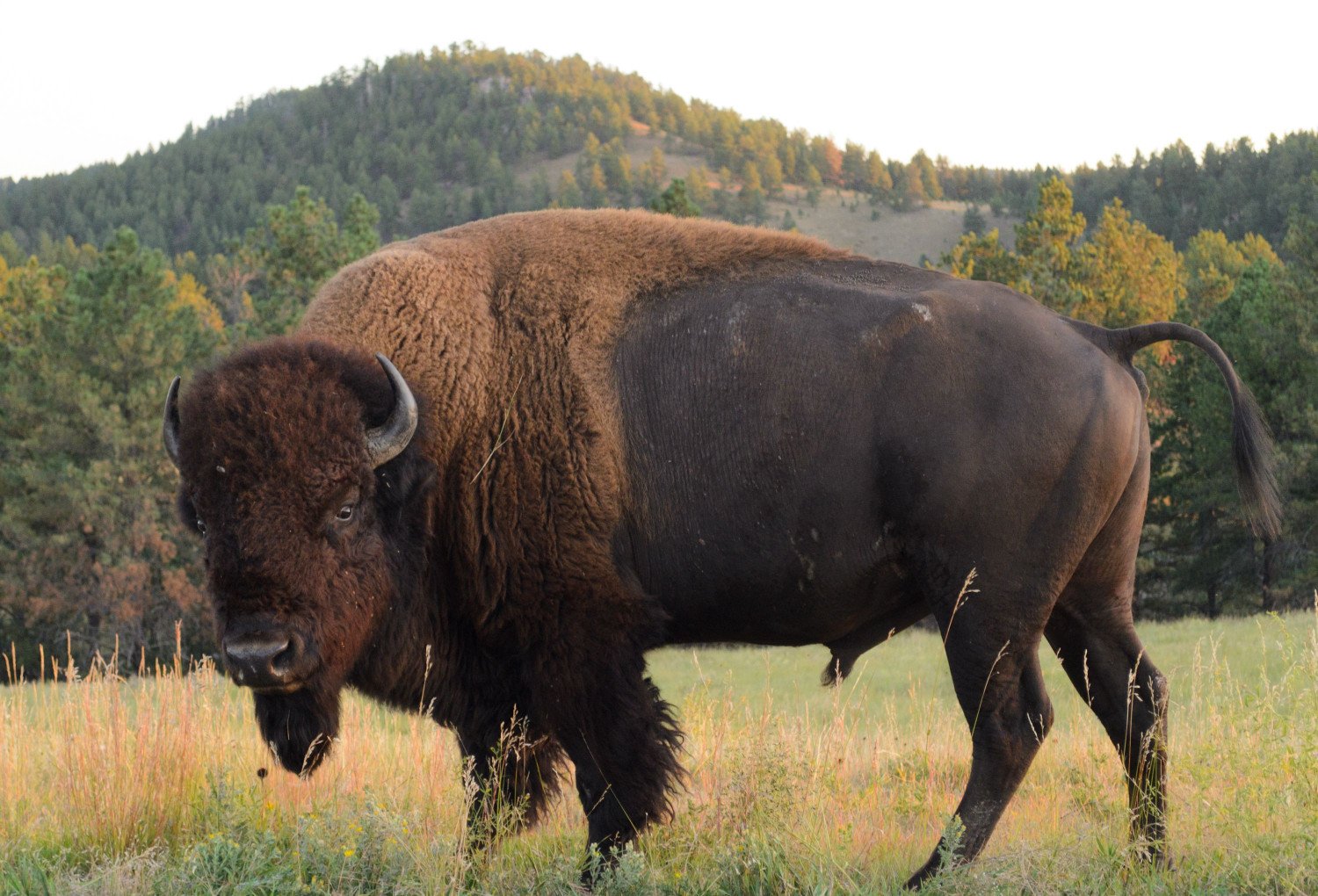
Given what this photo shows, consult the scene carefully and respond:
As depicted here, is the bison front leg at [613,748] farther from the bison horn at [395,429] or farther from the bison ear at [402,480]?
the bison horn at [395,429]

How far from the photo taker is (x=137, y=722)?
6145 mm

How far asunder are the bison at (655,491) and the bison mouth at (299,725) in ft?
0.05

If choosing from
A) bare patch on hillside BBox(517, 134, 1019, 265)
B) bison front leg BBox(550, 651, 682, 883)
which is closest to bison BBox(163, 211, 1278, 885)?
bison front leg BBox(550, 651, 682, 883)

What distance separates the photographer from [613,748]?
481 centimetres

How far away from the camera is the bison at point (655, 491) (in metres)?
4.65

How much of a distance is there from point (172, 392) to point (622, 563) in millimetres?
2013

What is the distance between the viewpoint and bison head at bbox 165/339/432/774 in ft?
14.2

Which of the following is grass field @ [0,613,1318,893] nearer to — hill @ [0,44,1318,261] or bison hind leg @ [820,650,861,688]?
bison hind leg @ [820,650,861,688]

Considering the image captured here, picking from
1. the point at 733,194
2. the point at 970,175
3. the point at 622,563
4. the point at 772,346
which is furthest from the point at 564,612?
the point at 970,175

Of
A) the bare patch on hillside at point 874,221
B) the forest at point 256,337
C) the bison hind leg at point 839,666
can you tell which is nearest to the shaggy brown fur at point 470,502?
the bison hind leg at point 839,666

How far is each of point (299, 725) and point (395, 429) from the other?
1.42 metres

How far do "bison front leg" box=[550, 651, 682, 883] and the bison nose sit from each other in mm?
1117

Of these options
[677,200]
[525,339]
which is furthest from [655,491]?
[677,200]

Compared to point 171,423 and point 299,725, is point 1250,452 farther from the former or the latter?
point 171,423
